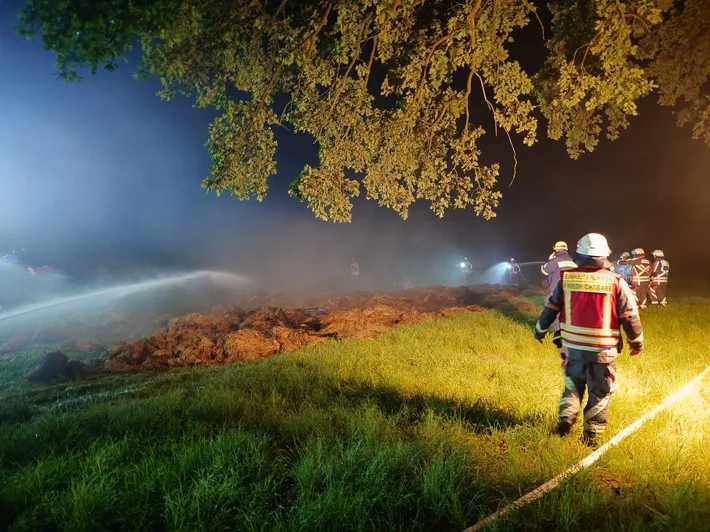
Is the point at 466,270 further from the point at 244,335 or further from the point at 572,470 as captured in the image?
the point at 572,470

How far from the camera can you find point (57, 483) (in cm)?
306

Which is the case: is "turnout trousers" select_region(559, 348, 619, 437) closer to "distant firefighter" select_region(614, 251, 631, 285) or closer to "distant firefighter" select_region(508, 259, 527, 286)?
"distant firefighter" select_region(614, 251, 631, 285)

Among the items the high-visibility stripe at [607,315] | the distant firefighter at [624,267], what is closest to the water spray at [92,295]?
the distant firefighter at [624,267]

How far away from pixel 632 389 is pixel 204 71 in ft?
27.0

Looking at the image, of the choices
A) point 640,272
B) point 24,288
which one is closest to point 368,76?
point 640,272

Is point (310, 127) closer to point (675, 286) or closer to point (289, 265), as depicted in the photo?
point (675, 286)

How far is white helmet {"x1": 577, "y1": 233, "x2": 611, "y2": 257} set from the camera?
390 centimetres

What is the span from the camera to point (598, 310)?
3.85m

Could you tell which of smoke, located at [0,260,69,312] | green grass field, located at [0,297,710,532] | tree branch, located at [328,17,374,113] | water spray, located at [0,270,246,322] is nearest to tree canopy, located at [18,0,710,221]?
tree branch, located at [328,17,374,113]

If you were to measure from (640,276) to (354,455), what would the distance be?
13.8 meters

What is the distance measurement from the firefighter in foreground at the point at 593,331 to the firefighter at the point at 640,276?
1112 centimetres

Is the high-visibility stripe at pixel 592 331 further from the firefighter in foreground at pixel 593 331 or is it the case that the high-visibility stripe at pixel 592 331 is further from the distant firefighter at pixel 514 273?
the distant firefighter at pixel 514 273

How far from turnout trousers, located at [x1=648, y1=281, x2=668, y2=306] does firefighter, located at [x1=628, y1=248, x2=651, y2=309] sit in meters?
0.63

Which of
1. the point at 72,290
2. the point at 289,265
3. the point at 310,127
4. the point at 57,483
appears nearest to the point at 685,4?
the point at 310,127
